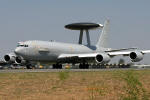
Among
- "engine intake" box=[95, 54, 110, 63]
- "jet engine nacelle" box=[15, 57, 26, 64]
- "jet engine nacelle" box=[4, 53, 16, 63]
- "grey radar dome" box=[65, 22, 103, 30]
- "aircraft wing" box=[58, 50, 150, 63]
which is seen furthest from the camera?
"grey radar dome" box=[65, 22, 103, 30]

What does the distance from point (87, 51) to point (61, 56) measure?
A: 31.5ft

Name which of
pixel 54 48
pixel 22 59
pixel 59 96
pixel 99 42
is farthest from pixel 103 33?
pixel 59 96

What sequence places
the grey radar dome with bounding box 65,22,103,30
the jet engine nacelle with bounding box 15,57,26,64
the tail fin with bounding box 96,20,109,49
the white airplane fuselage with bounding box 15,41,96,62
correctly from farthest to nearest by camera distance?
the grey radar dome with bounding box 65,22,103,30
the tail fin with bounding box 96,20,109,49
the jet engine nacelle with bounding box 15,57,26,64
the white airplane fuselage with bounding box 15,41,96,62

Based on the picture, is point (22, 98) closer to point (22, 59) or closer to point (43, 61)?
point (22, 59)

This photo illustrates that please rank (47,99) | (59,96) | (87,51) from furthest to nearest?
(87,51) < (59,96) < (47,99)

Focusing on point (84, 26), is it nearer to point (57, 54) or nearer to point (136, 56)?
point (57, 54)

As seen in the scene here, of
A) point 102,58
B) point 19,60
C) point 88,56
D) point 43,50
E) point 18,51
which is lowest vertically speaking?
point 102,58

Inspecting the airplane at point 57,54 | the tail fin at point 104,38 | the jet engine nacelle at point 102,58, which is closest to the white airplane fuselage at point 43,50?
the airplane at point 57,54

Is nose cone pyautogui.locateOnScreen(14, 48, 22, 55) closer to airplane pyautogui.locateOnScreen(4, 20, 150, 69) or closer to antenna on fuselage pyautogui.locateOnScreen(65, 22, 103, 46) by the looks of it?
airplane pyautogui.locateOnScreen(4, 20, 150, 69)

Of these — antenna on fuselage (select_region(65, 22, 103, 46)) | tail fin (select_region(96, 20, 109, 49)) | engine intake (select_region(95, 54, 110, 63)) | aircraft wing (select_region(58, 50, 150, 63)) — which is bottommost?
engine intake (select_region(95, 54, 110, 63))

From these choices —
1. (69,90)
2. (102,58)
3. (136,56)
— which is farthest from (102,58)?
(69,90)

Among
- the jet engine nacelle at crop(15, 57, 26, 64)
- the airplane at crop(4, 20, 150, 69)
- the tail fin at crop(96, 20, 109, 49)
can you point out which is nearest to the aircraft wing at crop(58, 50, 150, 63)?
the airplane at crop(4, 20, 150, 69)

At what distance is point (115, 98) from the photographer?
12.7 m

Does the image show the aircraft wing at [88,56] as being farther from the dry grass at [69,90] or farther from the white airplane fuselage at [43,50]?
the dry grass at [69,90]
